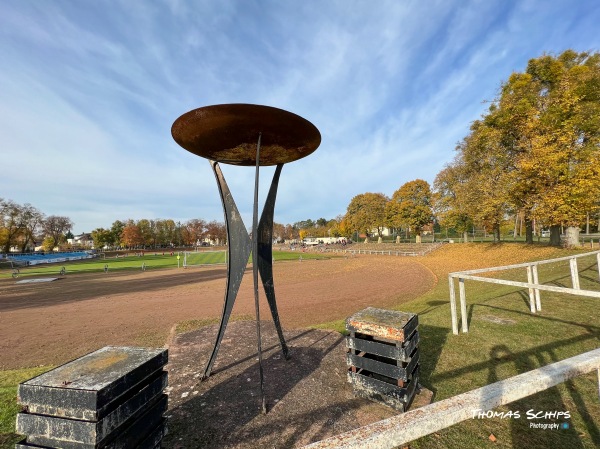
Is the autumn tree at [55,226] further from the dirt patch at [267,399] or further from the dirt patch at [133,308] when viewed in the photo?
the dirt patch at [267,399]

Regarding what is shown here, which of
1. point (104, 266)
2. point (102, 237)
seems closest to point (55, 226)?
point (102, 237)

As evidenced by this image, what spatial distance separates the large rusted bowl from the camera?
3.76 meters

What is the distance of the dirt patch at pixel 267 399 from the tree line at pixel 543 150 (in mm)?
20542

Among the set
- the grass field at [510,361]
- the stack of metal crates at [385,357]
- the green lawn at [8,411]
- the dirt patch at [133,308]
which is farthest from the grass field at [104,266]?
the stack of metal crates at [385,357]

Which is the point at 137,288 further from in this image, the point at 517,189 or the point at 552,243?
the point at 552,243

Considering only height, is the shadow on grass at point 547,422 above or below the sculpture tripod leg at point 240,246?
below

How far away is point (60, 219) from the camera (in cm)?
8762

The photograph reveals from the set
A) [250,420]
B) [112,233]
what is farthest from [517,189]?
[112,233]

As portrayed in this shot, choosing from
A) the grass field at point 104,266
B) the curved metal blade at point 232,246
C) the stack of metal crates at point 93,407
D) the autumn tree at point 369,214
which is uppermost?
the autumn tree at point 369,214

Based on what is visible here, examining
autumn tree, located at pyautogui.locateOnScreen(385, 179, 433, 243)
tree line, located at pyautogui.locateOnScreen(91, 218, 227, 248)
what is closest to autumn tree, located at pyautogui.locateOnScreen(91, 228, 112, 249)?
tree line, located at pyautogui.locateOnScreen(91, 218, 227, 248)

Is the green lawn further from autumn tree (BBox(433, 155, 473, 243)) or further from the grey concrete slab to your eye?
autumn tree (BBox(433, 155, 473, 243))

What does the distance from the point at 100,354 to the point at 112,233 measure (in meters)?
97.5

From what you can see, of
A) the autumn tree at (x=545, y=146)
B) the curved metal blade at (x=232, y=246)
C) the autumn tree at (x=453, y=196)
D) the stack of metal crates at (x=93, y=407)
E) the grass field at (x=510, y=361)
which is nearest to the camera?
the stack of metal crates at (x=93, y=407)

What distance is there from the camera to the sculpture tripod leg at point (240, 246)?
4969 millimetres
